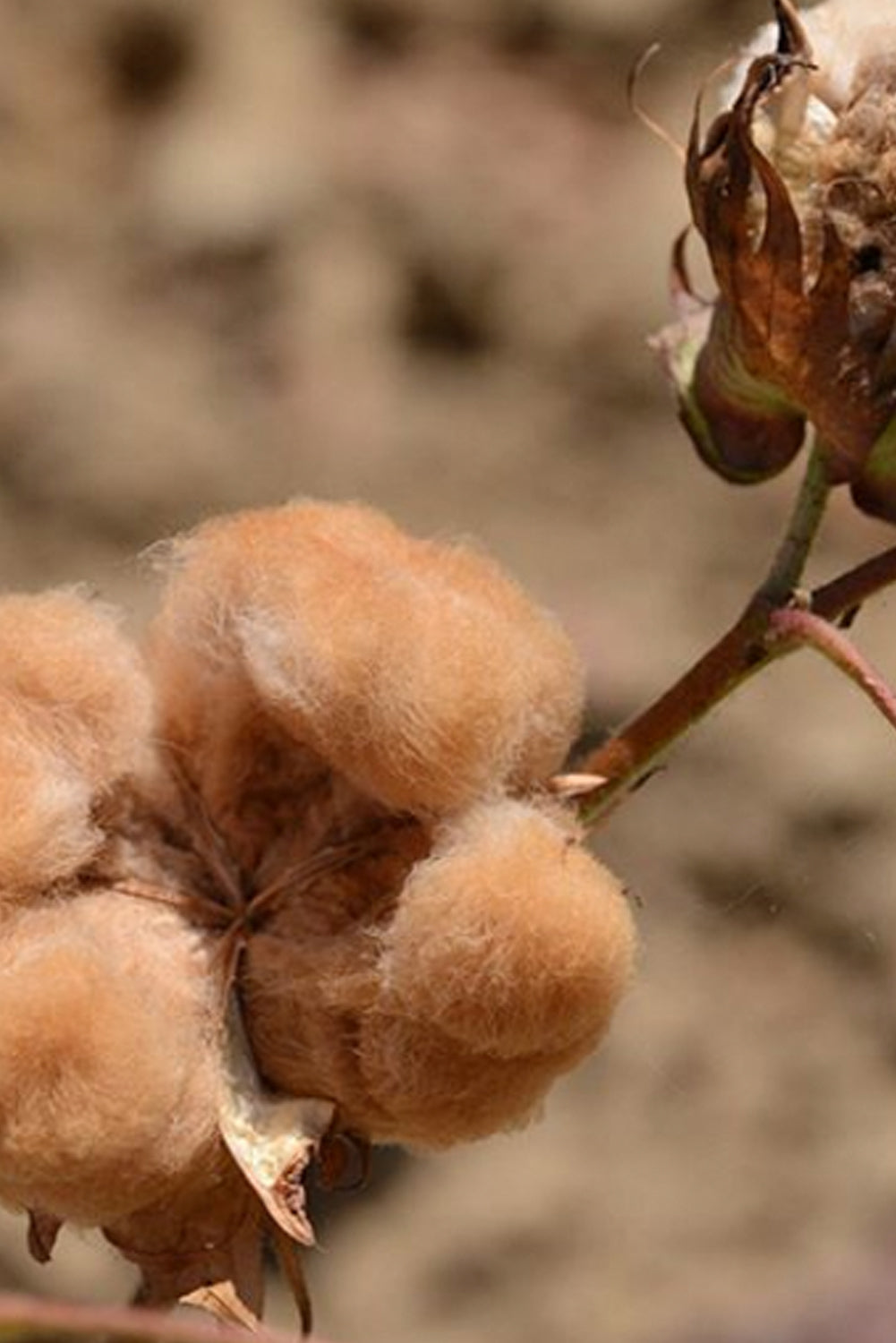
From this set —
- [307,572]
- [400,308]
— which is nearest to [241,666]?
[307,572]

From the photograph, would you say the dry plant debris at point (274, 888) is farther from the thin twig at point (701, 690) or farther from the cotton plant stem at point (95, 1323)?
the cotton plant stem at point (95, 1323)

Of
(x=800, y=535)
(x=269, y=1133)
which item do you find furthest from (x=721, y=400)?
(x=269, y=1133)

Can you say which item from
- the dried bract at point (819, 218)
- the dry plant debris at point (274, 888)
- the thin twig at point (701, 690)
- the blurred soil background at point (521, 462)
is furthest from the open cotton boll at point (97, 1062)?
the blurred soil background at point (521, 462)

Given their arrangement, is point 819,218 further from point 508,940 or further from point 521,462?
point 521,462

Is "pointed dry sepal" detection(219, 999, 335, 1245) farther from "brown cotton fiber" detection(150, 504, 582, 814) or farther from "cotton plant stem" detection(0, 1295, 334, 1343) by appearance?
"cotton plant stem" detection(0, 1295, 334, 1343)

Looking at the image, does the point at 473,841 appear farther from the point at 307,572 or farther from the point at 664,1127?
the point at 664,1127

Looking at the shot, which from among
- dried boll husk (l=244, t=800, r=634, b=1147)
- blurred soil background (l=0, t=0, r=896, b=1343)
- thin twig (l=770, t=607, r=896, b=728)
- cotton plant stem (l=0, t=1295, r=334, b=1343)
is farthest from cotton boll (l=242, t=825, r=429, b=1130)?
blurred soil background (l=0, t=0, r=896, b=1343)
